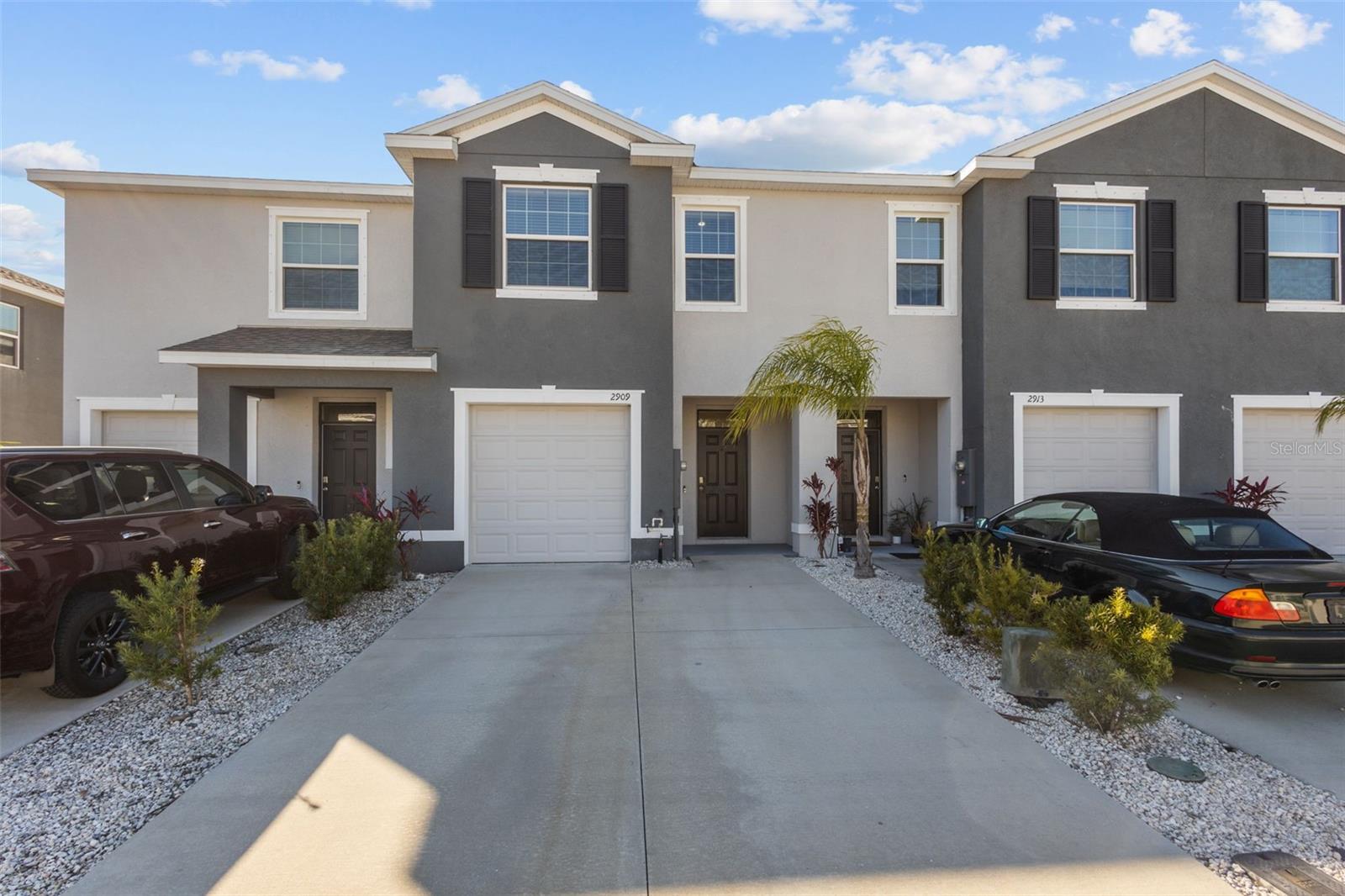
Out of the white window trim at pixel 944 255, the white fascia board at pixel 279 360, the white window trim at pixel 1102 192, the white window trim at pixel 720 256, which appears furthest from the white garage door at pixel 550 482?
the white window trim at pixel 1102 192

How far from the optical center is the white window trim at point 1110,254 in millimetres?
10672

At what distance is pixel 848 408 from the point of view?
9047mm

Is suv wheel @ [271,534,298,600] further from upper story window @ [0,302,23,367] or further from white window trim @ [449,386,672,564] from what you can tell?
upper story window @ [0,302,23,367]

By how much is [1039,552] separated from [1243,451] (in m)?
7.04

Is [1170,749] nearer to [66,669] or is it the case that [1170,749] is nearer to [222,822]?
[222,822]

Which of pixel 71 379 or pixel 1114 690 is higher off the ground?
pixel 71 379

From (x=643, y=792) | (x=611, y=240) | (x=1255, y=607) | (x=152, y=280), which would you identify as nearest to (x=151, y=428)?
(x=152, y=280)

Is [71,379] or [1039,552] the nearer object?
[1039,552]

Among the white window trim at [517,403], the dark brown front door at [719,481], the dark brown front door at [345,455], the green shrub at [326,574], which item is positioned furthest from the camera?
the dark brown front door at [719,481]

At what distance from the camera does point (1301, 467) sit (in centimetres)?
1098

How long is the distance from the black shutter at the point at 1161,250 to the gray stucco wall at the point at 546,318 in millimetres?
7380

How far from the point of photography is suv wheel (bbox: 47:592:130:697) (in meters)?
4.88

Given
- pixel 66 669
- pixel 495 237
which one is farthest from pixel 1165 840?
pixel 495 237

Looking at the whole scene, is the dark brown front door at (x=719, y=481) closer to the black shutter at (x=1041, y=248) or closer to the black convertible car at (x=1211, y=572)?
the black shutter at (x=1041, y=248)
